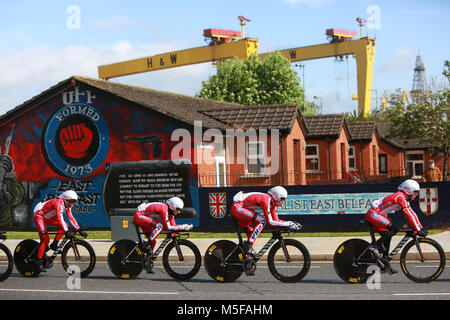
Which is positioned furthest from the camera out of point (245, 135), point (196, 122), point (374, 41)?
point (374, 41)

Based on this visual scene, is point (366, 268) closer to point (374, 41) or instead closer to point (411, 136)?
point (411, 136)

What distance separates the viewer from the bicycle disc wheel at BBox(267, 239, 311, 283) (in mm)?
10828

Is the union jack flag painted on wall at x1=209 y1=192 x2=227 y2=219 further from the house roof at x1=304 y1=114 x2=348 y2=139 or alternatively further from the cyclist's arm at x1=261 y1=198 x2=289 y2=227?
the cyclist's arm at x1=261 y1=198 x2=289 y2=227

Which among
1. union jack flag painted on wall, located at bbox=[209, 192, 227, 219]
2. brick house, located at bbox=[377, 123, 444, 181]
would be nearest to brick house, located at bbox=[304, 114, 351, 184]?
union jack flag painted on wall, located at bbox=[209, 192, 227, 219]

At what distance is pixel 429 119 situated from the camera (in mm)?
32656

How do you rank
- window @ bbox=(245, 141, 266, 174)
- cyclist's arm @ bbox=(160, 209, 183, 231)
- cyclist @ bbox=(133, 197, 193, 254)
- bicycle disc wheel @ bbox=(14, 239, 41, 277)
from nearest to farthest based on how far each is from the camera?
cyclist's arm @ bbox=(160, 209, 183, 231) → cyclist @ bbox=(133, 197, 193, 254) → bicycle disc wheel @ bbox=(14, 239, 41, 277) → window @ bbox=(245, 141, 266, 174)

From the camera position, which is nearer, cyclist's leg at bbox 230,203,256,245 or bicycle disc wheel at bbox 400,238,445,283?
bicycle disc wheel at bbox 400,238,445,283

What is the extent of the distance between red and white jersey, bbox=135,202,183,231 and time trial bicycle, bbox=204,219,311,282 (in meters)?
0.85

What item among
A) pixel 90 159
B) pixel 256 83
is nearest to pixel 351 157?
pixel 256 83

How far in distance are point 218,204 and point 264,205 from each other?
11086mm

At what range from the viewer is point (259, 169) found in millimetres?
25562

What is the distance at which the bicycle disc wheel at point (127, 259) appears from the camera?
12.0 metres

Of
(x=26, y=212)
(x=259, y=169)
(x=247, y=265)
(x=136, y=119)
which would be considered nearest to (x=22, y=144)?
(x=26, y=212)
